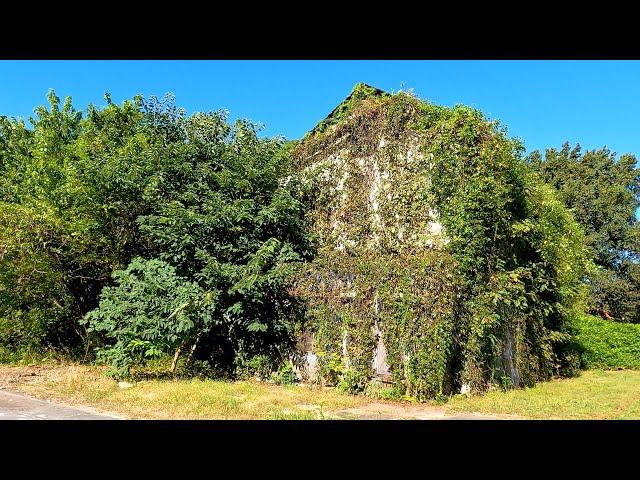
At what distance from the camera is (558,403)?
870cm

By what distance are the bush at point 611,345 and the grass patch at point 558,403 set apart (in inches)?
302

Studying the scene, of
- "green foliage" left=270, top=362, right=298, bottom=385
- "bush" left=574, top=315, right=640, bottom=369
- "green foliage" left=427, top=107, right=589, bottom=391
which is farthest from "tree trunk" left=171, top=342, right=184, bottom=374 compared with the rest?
"bush" left=574, top=315, right=640, bottom=369

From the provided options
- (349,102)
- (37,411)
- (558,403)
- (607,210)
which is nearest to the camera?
(37,411)

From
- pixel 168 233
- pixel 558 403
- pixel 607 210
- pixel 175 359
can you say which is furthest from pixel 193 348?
pixel 607 210

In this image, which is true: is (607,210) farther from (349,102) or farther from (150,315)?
(150,315)

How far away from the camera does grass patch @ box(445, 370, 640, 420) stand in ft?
25.2

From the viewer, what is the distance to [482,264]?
30.9 feet

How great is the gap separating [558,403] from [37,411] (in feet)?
27.0

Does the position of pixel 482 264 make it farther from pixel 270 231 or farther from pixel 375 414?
pixel 270 231

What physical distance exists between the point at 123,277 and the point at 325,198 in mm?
4766

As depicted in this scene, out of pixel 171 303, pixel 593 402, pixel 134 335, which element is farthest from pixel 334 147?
pixel 593 402

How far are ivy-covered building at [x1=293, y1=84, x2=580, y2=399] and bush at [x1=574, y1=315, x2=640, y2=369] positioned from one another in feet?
27.2

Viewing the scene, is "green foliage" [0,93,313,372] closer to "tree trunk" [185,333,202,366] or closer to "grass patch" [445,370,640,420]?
"tree trunk" [185,333,202,366]
